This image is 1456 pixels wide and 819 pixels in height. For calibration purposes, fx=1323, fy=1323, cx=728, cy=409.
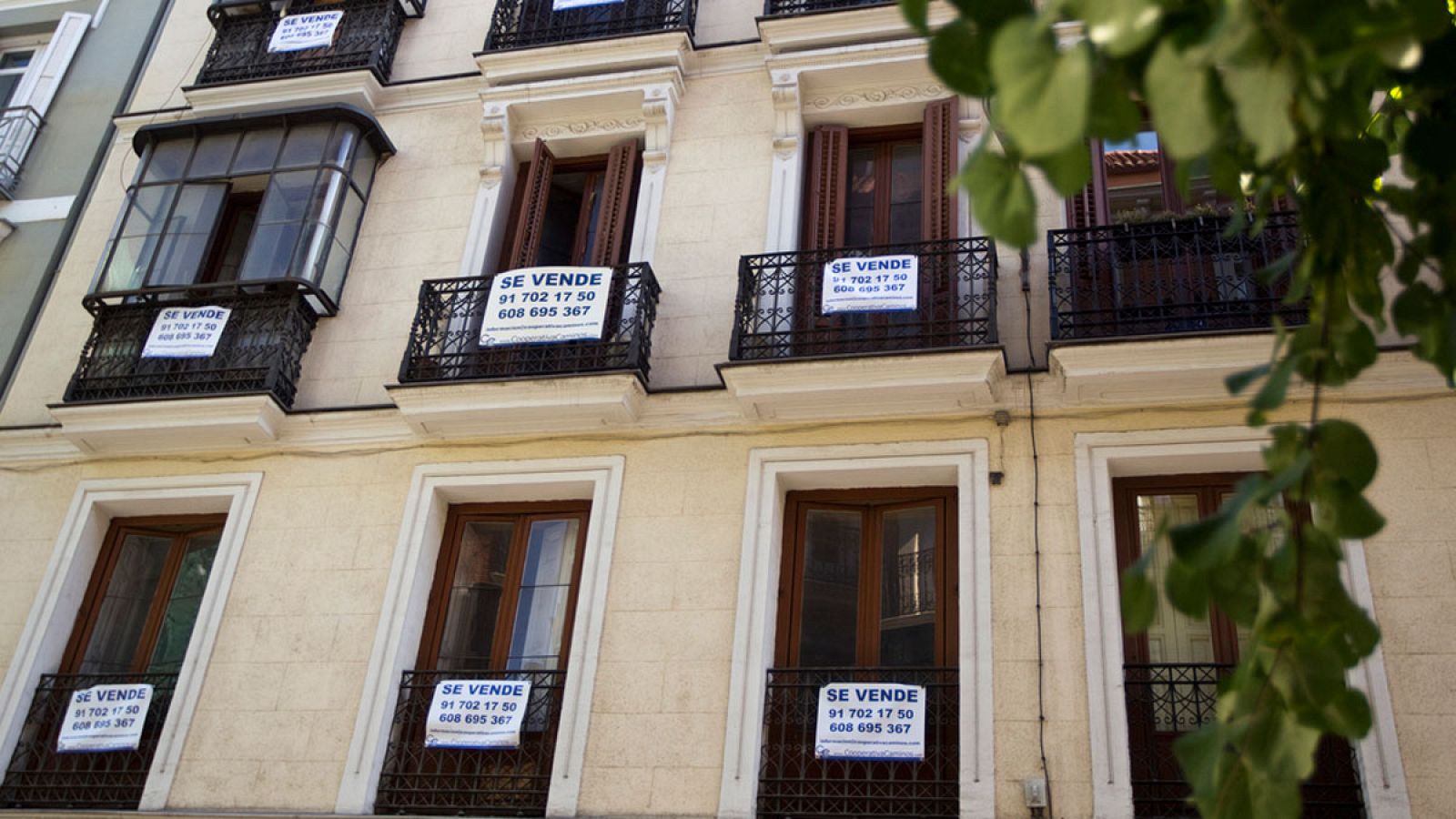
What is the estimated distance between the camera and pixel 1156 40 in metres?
2.61

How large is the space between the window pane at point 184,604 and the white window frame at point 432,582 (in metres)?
1.71

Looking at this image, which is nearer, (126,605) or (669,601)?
(669,601)

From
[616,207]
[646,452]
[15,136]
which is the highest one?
[15,136]

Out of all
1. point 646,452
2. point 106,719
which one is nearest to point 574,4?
point 646,452

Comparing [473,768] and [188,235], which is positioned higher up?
[188,235]

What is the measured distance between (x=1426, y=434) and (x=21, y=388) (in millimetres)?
10675

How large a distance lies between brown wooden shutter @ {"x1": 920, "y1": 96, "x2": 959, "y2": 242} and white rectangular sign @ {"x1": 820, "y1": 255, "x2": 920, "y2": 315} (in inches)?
22.1

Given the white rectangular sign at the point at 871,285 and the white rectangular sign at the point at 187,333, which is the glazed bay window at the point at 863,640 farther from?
the white rectangular sign at the point at 187,333

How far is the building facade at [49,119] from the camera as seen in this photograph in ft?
39.2

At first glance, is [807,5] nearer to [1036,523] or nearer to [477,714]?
[1036,523]

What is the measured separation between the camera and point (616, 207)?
35.7 feet

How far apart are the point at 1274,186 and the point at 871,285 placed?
6.01 meters

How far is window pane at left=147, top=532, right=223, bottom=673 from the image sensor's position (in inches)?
381

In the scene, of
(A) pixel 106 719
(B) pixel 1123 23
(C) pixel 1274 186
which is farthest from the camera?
(A) pixel 106 719
